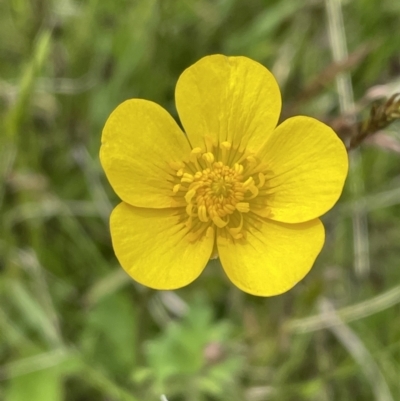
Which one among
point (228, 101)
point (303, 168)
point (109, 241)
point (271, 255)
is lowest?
point (109, 241)

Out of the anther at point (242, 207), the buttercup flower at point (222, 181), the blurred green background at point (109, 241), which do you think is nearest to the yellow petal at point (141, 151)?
the buttercup flower at point (222, 181)

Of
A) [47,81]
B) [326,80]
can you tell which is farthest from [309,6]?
[47,81]

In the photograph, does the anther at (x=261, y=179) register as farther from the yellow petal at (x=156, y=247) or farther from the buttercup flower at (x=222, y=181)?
the yellow petal at (x=156, y=247)

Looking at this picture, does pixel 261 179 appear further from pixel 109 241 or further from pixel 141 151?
pixel 109 241

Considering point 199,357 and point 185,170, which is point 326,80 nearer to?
A: point 185,170

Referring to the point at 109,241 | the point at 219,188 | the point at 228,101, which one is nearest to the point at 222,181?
the point at 219,188

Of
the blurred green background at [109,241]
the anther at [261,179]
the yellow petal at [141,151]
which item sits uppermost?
the yellow petal at [141,151]

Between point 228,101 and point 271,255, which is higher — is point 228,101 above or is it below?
above
